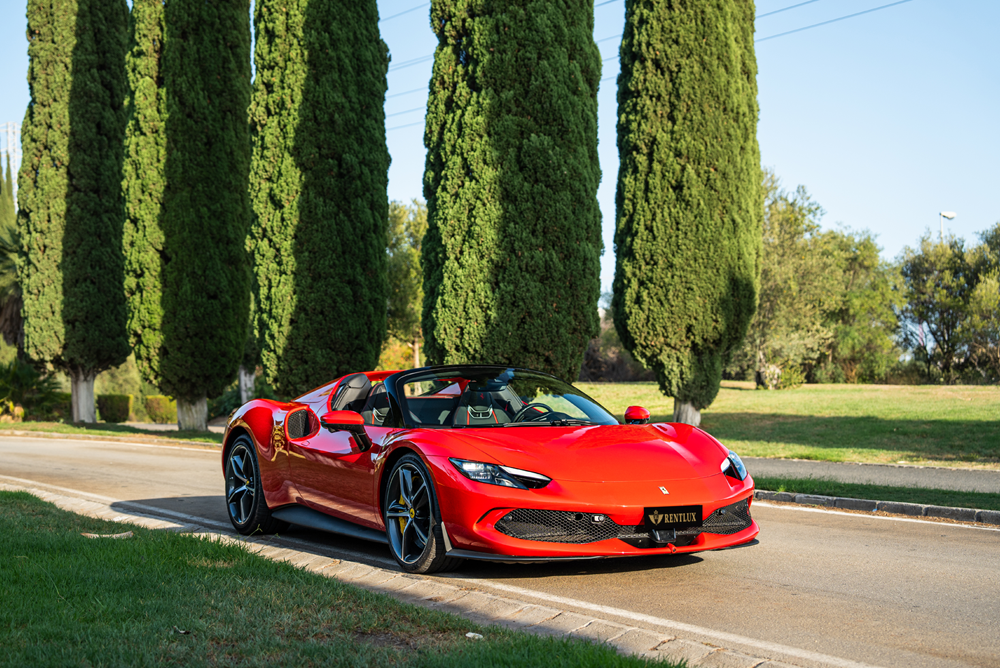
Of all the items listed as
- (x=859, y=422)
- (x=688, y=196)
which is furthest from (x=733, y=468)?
(x=859, y=422)

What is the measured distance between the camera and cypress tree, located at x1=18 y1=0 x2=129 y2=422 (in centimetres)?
2861

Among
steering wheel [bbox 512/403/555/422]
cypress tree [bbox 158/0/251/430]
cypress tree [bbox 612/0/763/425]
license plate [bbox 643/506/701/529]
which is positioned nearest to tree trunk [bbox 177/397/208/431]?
cypress tree [bbox 158/0/251/430]

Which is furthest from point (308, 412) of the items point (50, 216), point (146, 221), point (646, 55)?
point (50, 216)

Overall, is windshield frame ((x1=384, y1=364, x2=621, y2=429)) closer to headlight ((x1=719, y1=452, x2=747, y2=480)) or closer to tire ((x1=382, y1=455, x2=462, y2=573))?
tire ((x1=382, y1=455, x2=462, y2=573))

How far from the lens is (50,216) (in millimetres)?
28734

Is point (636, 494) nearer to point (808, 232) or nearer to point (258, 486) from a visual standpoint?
point (258, 486)

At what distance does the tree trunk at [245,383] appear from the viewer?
34.8 metres

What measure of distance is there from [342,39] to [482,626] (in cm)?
2006

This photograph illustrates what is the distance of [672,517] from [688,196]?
1327cm

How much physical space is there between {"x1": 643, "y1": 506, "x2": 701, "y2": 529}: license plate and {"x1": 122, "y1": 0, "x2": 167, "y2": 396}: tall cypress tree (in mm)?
21291

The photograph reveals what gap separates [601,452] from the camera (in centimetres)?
596

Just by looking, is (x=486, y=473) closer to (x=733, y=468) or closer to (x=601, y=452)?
(x=601, y=452)

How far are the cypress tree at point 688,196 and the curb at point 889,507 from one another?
7.84 m

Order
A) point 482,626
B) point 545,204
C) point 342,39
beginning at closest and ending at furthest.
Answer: point 482,626
point 545,204
point 342,39
